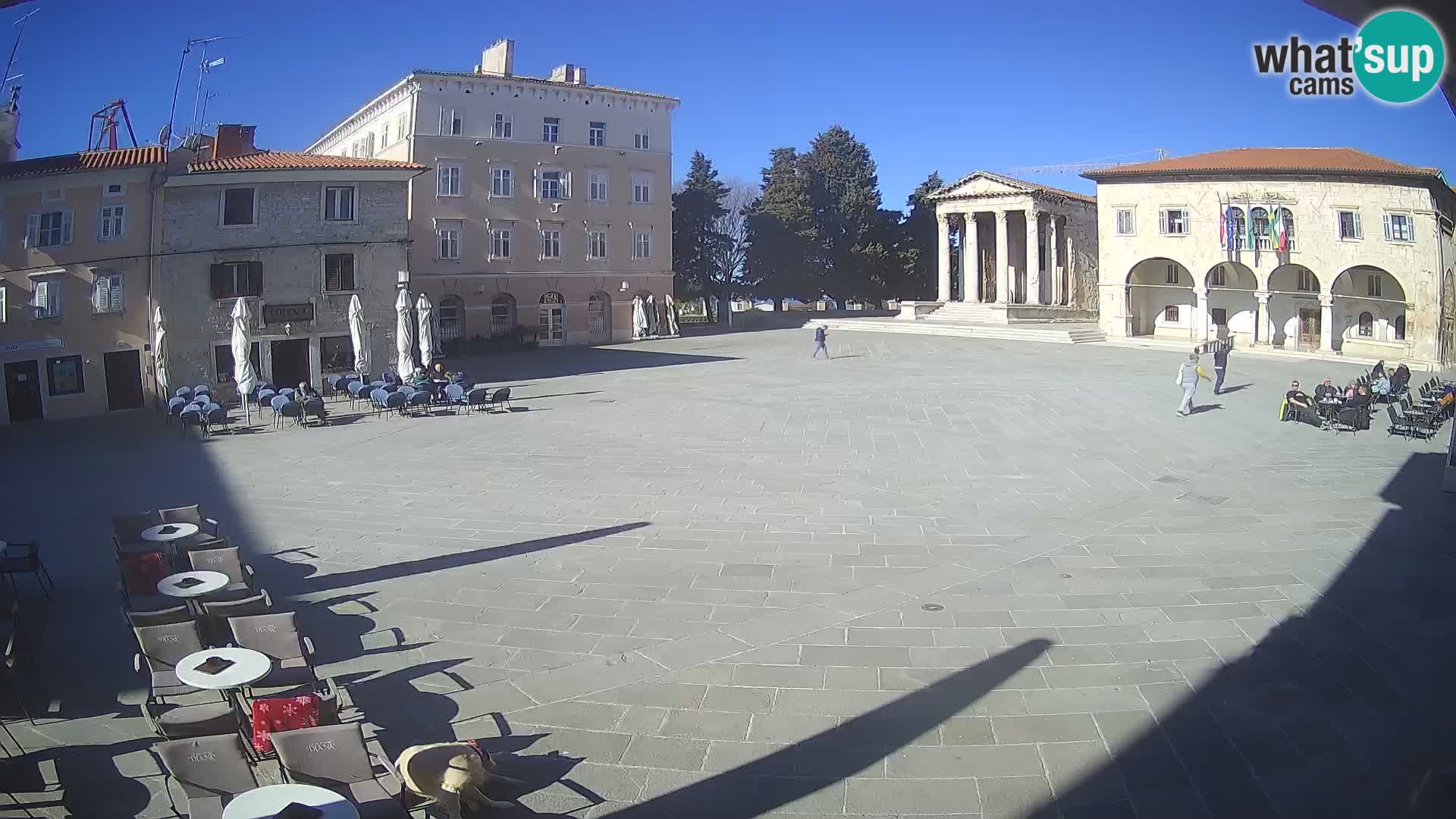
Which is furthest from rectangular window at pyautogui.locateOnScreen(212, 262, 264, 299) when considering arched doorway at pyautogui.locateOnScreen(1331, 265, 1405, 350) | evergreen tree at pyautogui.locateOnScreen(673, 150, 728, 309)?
arched doorway at pyautogui.locateOnScreen(1331, 265, 1405, 350)

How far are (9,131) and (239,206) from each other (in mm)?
5250

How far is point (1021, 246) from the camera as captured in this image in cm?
6106

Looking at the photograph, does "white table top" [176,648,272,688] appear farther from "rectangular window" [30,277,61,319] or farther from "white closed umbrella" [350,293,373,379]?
"rectangular window" [30,277,61,319]

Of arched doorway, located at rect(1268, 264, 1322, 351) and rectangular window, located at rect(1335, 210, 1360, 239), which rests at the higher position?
rectangular window, located at rect(1335, 210, 1360, 239)

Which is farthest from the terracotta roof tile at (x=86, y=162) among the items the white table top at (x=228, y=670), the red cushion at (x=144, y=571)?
the white table top at (x=228, y=670)

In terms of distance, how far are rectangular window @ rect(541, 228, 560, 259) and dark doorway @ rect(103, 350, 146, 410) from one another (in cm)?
2154

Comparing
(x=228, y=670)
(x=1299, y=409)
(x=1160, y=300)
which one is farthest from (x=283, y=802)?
(x=1160, y=300)

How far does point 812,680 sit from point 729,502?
5.62 m

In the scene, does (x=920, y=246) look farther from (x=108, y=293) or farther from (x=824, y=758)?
(x=824, y=758)

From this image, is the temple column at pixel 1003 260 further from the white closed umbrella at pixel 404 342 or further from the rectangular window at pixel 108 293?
the rectangular window at pixel 108 293

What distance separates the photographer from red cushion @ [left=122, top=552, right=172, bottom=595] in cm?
800

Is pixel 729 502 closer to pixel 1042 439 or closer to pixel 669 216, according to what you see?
pixel 1042 439

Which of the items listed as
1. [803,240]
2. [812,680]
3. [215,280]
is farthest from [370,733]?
[803,240]

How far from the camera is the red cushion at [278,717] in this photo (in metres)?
5.55
